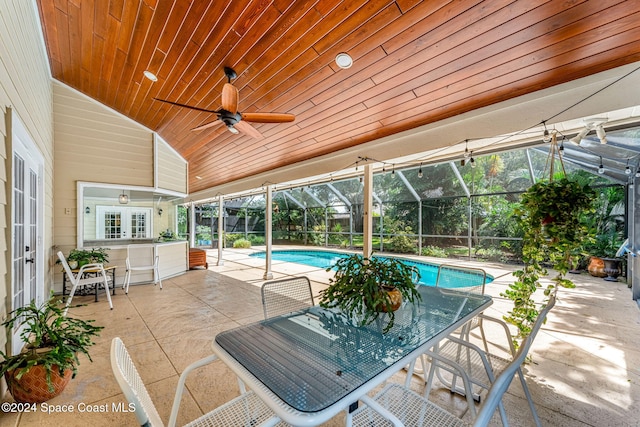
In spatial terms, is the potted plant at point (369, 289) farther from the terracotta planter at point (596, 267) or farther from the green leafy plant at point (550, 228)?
the terracotta planter at point (596, 267)

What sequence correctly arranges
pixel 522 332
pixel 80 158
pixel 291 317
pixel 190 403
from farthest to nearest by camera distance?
pixel 80 158
pixel 522 332
pixel 190 403
pixel 291 317

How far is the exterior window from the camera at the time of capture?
25.8ft

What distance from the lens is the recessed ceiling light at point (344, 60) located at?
2.28m

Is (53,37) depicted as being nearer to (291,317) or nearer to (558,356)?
(291,317)

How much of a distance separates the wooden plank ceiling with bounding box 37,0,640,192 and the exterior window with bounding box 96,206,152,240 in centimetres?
529

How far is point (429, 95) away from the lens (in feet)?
8.79

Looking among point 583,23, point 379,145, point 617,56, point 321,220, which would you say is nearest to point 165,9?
point 379,145

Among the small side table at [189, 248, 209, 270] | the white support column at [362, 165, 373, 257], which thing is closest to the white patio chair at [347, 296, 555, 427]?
the white support column at [362, 165, 373, 257]

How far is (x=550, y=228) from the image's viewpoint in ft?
6.83

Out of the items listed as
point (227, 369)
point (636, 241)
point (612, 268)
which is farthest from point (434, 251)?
point (227, 369)

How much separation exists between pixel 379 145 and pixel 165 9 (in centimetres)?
278

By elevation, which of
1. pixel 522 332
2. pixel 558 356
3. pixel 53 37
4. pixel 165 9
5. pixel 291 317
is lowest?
pixel 558 356

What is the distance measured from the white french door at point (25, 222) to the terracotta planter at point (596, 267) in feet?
31.9

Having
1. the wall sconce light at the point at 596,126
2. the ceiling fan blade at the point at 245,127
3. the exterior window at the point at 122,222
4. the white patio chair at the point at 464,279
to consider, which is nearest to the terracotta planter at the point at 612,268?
the wall sconce light at the point at 596,126
